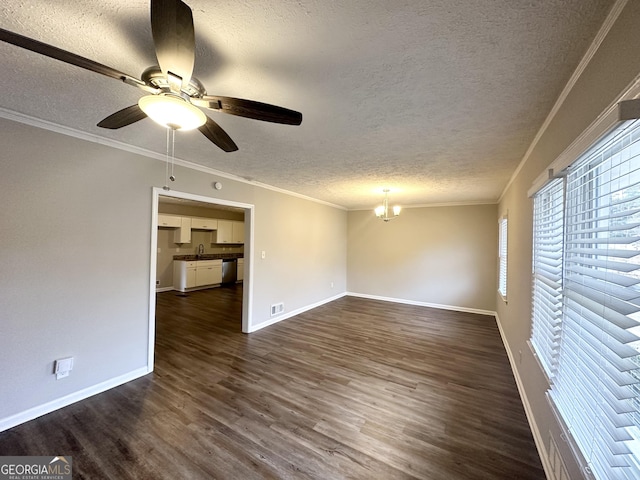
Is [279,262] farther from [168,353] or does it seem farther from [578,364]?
[578,364]

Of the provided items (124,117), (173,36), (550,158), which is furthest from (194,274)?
(550,158)

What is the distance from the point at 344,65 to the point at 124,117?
1.30 meters

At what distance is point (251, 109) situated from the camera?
4.09ft

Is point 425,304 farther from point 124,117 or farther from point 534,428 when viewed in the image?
point 124,117

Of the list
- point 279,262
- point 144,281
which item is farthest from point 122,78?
point 279,262

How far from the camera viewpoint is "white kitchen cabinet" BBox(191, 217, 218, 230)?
734cm

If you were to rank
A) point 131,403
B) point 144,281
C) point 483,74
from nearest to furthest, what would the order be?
point 483,74 < point 131,403 < point 144,281

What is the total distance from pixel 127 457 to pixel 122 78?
2.27m

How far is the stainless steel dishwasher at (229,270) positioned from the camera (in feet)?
25.9

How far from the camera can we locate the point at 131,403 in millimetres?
2211

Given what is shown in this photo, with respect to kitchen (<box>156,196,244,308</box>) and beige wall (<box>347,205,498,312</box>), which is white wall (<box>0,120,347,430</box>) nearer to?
kitchen (<box>156,196,244,308</box>)

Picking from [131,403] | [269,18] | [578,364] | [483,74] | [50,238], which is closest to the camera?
[269,18]

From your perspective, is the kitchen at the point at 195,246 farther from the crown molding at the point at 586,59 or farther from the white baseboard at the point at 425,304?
the crown molding at the point at 586,59

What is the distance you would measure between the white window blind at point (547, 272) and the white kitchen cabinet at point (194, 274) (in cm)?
721
